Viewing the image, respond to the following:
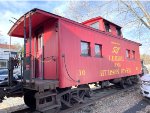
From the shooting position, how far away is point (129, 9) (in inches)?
715

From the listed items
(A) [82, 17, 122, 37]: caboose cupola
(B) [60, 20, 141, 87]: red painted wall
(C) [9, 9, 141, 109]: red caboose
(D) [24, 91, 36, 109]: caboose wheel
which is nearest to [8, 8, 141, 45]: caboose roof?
(C) [9, 9, 141, 109]: red caboose

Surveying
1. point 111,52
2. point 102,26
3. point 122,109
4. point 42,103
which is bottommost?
point 122,109

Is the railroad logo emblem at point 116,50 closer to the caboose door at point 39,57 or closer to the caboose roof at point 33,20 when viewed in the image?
the caboose door at point 39,57

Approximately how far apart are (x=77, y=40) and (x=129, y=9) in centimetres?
1249

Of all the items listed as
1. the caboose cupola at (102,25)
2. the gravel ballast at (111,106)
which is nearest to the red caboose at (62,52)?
the caboose cupola at (102,25)

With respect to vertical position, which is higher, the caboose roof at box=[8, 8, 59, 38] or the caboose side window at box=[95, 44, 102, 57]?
the caboose roof at box=[8, 8, 59, 38]

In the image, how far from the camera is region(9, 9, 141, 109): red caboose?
6.30 metres

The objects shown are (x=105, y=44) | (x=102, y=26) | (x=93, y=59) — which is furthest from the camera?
(x=102, y=26)

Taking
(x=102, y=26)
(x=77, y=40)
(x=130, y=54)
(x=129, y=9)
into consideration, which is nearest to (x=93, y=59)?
(x=77, y=40)

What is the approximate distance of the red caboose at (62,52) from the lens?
630 centimetres

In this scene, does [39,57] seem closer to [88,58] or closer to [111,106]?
[88,58]

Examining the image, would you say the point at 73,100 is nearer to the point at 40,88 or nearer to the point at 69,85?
the point at 69,85

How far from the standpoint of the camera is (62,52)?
6625 millimetres

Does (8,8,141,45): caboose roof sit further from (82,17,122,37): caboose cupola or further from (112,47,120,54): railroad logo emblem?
(112,47,120,54): railroad logo emblem
